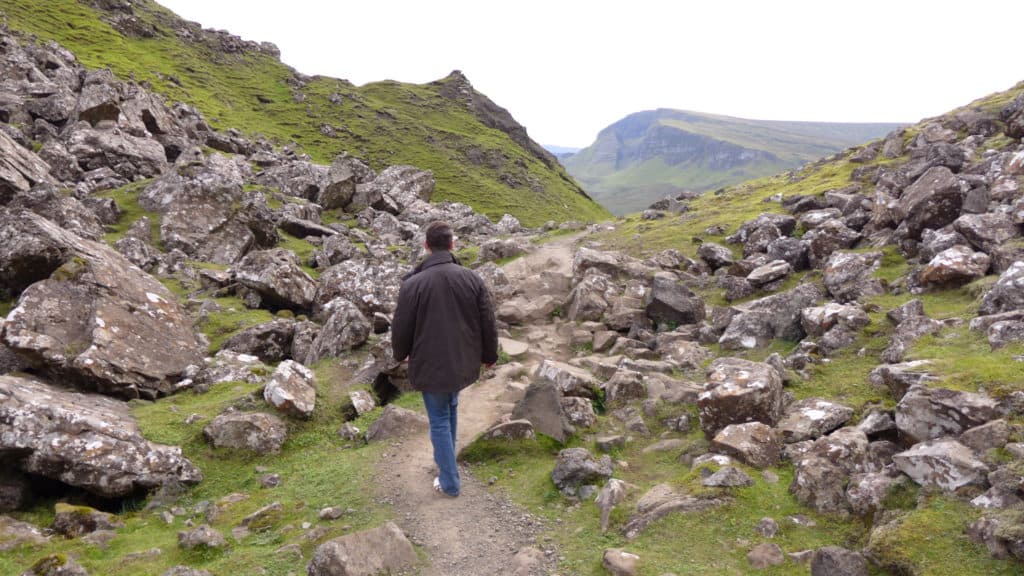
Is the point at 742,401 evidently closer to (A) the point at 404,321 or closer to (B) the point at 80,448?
(A) the point at 404,321

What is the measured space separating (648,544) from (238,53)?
18157cm

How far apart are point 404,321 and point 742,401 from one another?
23.3 feet

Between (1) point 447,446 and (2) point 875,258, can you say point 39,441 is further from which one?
(2) point 875,258

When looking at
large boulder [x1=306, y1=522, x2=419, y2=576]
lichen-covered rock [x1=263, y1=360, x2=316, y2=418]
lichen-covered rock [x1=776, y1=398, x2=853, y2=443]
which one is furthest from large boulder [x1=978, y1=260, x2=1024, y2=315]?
lichen-covered rock [x1=263, y1=360, x2=316, y2=418]

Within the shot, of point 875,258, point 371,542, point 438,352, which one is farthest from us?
point 875,258

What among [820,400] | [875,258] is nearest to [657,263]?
[875,258]

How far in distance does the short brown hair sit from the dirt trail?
4.80 meters

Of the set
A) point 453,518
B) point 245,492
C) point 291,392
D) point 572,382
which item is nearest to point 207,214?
point 291,392

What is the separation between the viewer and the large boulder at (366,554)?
7.88 meters

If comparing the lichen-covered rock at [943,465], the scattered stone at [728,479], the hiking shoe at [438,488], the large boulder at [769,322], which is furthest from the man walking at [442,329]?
the large boulder at [769,322]

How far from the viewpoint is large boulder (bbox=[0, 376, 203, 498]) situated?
1062cm

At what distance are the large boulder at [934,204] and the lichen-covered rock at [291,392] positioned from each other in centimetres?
2155

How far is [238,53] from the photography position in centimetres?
15638

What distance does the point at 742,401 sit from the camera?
1154cm
